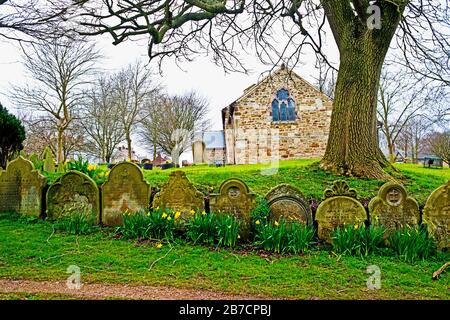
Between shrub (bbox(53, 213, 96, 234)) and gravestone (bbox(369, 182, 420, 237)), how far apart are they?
5103mm

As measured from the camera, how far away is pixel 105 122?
31.0 meters

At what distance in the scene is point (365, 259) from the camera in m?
5.47

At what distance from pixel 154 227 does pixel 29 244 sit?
1.98 metres

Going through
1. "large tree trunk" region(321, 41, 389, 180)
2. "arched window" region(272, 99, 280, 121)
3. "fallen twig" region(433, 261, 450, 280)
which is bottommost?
"fallen twig" region(433, 261, 450, 280)

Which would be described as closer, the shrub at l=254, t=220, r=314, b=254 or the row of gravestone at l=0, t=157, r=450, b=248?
the shrub at l=254, t=220, r=314, b=254

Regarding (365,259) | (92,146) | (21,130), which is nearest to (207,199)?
(365,259)

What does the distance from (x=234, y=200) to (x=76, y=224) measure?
2.94 m

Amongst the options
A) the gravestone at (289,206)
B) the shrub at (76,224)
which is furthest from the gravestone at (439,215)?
the shrub at (76,224)

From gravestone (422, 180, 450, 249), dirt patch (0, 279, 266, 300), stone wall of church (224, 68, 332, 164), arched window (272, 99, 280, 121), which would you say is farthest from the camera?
arched window (272, 99, 280, 121)

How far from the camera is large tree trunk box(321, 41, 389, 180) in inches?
357

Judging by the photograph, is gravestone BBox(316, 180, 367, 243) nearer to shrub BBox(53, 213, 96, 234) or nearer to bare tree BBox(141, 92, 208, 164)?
shrub BBox(53, 213, 96, 234)

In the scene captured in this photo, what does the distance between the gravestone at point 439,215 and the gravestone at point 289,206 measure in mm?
1945

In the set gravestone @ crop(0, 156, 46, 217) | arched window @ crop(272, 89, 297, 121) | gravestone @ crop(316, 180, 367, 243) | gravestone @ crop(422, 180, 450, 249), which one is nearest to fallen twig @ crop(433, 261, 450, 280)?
gravestone @ crop(422, 180, 450, 249)
